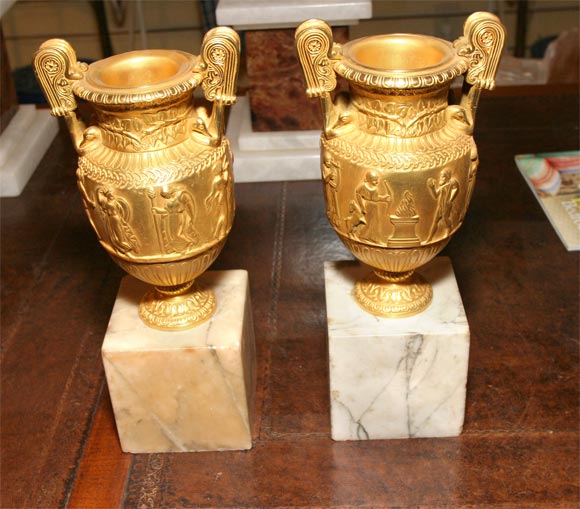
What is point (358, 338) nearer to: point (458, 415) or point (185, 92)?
point (458, 415)

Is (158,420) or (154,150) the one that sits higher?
(154,150)

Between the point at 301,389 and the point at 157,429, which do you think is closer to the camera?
the point at 157,429

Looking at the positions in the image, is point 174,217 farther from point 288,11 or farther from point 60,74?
point 288,11

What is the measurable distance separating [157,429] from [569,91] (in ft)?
6.75

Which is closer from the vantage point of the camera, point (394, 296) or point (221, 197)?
point (221, 197)

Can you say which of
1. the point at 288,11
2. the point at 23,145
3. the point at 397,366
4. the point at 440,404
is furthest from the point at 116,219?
the point at 23,145

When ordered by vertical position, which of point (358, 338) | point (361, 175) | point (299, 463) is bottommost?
point (299, 463)

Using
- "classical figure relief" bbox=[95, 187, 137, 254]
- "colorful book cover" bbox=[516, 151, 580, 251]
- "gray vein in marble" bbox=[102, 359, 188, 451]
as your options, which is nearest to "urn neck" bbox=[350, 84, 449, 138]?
"classical figure relief" bbox=[95, 187, 137, 254]

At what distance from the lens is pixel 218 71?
1.40 meters

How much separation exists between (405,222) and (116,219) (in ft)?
1.65

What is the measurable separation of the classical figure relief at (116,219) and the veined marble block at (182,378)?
0.21 m

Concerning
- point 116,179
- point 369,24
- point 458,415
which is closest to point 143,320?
point 116,179

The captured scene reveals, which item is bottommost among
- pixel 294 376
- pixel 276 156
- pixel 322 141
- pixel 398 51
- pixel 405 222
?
pixel 294 376

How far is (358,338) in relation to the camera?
61.7 inches
